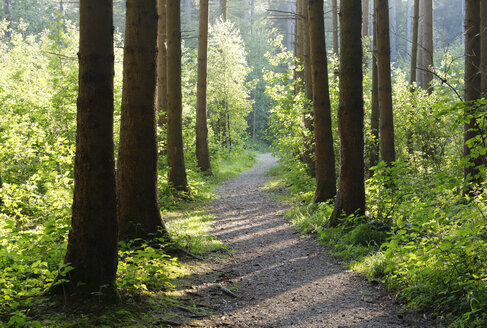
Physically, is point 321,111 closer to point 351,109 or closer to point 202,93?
point 351,109

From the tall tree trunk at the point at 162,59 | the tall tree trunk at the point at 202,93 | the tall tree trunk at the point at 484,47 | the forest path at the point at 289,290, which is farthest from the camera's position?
the tall tree trunk at the point at 202,93

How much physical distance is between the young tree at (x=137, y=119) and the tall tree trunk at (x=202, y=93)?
1178 cm

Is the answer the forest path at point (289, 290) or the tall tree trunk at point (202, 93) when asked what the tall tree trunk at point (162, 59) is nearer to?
the tall tree trunk at point (202, 93)

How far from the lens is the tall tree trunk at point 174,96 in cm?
1246

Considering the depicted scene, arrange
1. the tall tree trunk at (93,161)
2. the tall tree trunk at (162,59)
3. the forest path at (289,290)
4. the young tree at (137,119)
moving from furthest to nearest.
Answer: the tall tree trunk at (162,59) → the young tree at (137,119) → the forest path at (289,290) → the tall tree trunk at (93,161)

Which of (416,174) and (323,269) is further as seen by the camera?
(416,174)

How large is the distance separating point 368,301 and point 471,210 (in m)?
1.80

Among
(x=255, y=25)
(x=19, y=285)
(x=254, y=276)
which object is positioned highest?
(x=255, y=25)

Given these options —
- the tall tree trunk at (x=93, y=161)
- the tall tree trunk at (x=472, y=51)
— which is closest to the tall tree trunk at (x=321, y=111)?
the tall tree trunk at (x=472, y=51)

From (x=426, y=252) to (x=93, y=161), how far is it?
3.85m

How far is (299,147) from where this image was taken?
1545cm

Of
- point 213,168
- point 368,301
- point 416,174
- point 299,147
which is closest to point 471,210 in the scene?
point 368,301

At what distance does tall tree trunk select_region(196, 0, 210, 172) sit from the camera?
58.8 ft

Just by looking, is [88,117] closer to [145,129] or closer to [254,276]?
[145,129]
